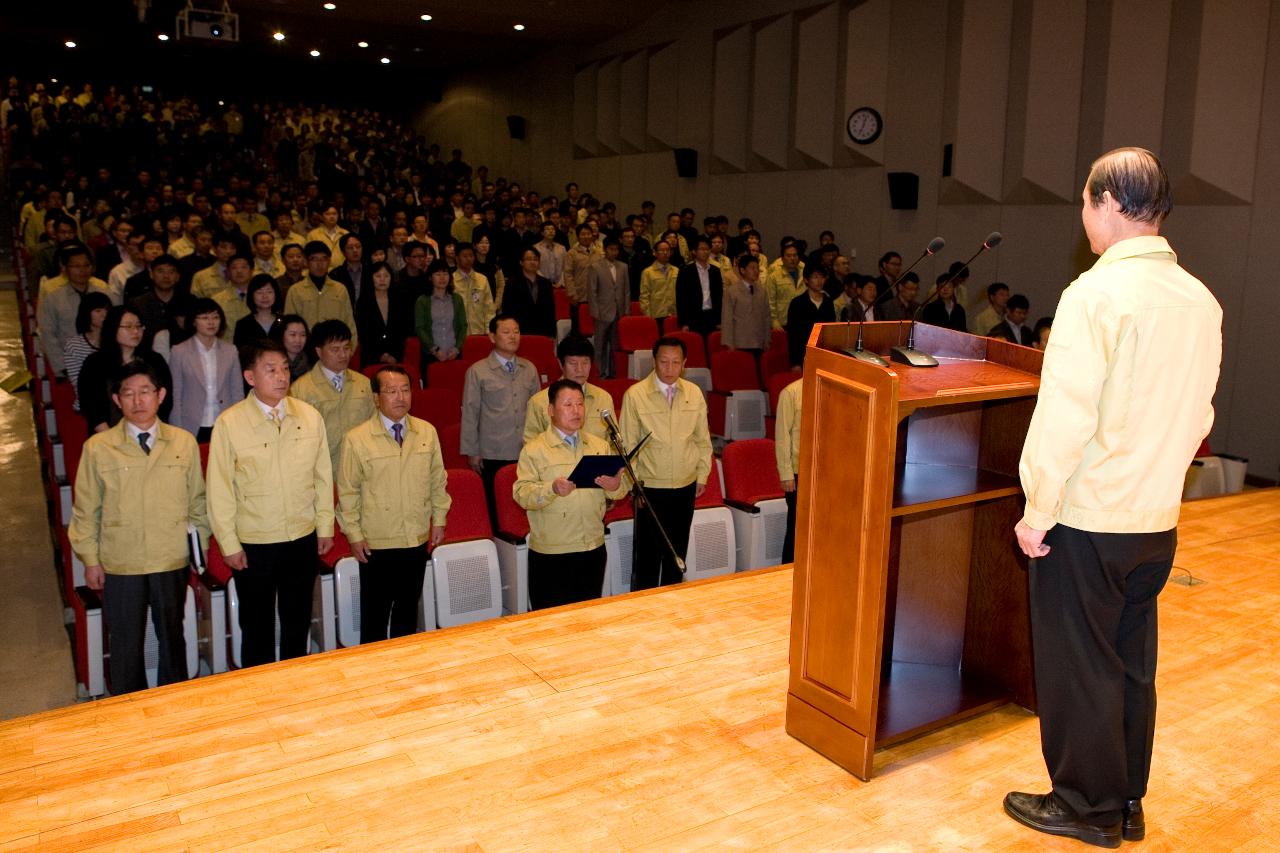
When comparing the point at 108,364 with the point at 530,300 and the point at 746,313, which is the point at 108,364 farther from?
the point at 746,313

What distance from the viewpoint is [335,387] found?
5.08 m

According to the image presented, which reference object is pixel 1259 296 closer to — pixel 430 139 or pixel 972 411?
pixel 972 411

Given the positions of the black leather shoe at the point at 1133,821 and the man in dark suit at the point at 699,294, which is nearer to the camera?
the black leather shoe at the point at 1133,821

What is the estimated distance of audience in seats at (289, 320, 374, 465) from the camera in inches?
195

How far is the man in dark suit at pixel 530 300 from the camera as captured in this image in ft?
26.8

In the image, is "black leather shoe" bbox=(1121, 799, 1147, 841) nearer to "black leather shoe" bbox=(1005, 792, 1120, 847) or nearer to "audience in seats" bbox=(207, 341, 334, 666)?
"black leather shoe" bbox=(1005, 792, 1120, 847)

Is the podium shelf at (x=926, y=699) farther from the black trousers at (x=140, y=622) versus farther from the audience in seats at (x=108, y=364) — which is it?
the audience in seats at (x=108, y=364)

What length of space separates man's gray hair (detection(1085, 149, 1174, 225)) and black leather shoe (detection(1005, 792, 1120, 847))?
1.31 m

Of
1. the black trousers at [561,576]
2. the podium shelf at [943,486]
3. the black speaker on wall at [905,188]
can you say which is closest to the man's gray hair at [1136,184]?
the podium shelf at [943,486]

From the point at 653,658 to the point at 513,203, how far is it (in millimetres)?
10856

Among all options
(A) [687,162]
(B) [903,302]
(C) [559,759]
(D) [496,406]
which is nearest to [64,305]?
(D) [496,406]

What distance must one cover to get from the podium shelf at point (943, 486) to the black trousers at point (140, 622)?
108 inches

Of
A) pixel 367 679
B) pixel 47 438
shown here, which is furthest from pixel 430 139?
pixel 367 679

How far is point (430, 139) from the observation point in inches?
882
